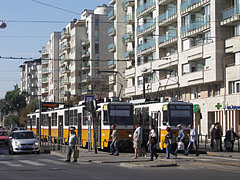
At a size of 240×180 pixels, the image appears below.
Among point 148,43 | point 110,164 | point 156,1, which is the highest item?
point 156,1

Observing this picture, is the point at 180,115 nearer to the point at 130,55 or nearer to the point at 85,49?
the point at 130,55

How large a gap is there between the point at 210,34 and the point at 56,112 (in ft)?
54.3

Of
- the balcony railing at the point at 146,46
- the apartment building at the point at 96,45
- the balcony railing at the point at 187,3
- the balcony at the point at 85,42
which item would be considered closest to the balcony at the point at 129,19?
the balcony railing at the point at 146,46

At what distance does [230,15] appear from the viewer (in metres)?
47.1

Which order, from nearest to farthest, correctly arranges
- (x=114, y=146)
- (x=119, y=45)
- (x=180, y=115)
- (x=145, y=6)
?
(x=114, y=146), (x=180, y=115), (x=145, y=6), (x=119, y=45)

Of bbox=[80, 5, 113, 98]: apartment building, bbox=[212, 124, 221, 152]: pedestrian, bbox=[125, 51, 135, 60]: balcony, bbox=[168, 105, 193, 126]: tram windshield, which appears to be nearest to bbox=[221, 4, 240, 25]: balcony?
bbox=[212, 124, 221, 152]: pedestrian

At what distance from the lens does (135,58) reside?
226 feet

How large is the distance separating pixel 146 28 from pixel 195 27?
13.2m

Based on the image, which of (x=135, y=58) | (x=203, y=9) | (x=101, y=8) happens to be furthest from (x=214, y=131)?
(x=101, y=8)

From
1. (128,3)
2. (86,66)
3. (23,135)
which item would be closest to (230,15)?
(23,135)

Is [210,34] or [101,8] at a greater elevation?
[101,8]

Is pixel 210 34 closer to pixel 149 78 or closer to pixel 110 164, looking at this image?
pixel 149 78

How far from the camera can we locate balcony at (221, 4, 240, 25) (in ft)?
152

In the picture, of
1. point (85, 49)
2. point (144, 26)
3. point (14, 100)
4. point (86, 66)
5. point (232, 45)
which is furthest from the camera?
point (14, 100)
